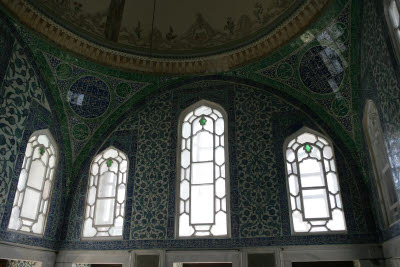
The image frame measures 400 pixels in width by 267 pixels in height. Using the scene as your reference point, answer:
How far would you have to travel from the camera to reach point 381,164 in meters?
5.12

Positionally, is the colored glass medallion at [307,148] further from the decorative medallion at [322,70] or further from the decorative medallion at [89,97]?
the decorative medallion at [89,97]

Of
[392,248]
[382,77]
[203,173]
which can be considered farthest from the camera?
[203,173]

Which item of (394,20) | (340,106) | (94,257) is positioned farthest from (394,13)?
(94,257)

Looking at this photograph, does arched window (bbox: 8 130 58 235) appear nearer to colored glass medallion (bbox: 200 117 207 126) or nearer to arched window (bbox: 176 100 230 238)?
arched window (bbox: 176 100 230 238)

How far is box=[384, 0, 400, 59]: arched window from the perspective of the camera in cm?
387

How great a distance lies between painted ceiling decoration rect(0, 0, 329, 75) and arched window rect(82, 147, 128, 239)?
1.86 metres

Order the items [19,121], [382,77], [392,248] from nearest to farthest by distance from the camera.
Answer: [382,77] < [392,248] < [19,121]

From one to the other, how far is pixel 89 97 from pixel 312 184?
4431 mm

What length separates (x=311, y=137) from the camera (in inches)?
247

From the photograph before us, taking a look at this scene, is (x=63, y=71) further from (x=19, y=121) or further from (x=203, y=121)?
(x=203, y=121)

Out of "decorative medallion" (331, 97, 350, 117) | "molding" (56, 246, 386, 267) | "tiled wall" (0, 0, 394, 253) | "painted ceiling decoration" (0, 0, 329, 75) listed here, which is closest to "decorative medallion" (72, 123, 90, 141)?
"tiled wall" (0, 0, 394, 253)

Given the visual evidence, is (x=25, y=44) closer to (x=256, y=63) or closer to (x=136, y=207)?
(x=136, y=207)

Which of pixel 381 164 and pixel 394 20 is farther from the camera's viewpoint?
pixel 381 164

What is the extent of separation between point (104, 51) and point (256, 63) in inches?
114
